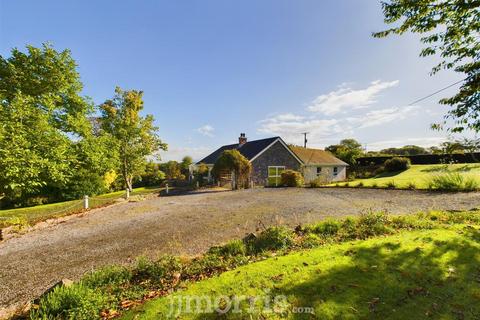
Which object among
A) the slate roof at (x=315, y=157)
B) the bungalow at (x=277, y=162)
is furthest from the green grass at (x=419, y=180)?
the slate roof at (x=315, y=157)

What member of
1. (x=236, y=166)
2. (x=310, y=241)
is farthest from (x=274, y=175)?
(x=310, y=241)

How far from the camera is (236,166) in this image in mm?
22516

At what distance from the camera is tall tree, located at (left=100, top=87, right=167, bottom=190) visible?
2269cm

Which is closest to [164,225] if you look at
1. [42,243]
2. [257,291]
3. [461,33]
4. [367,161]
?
[42,243]

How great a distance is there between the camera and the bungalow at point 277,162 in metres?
25.5

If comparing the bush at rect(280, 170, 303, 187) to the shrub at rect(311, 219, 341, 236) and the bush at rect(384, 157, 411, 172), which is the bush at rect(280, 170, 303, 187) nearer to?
the bush at rect(384, 157, 411, 172)

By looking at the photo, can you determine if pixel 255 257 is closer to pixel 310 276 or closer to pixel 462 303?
pixel 310 276

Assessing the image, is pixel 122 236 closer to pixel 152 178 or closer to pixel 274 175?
pixel 274 175

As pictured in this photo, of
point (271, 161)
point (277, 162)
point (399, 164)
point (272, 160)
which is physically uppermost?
point (272, 160)

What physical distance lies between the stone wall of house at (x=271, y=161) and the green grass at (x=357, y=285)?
19972mm

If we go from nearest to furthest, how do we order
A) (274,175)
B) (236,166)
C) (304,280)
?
(304,280) → (236,166) → (274,175)

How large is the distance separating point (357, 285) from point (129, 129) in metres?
23.4

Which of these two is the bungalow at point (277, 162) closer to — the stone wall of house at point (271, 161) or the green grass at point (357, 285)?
the stone wall of house at point (271, 161)

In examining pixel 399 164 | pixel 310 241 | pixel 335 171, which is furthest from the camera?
pixel 335 171
